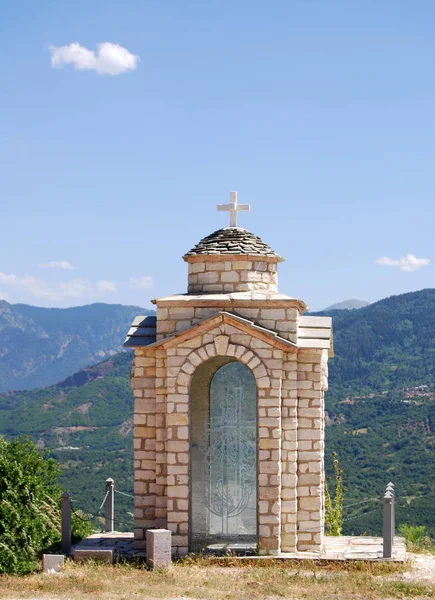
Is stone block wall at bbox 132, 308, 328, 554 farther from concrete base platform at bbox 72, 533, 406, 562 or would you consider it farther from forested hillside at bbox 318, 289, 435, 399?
forested hillside at bbox 318, 289, 435, 399

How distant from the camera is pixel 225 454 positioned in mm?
17000

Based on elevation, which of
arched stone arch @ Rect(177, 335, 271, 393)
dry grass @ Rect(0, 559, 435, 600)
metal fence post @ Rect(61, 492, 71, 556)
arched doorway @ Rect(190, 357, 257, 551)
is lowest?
dry grass @ Rect(0, 559, 435, 600)

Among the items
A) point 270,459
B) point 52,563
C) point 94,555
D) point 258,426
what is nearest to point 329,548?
point 270,459

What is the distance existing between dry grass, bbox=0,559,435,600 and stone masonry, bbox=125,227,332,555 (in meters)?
0.81

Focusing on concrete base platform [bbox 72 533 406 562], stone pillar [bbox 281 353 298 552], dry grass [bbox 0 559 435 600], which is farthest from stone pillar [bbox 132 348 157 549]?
stone pillar [bbox 281 353 298 552]

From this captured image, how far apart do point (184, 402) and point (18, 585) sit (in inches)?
155

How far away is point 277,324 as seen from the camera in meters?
16.4

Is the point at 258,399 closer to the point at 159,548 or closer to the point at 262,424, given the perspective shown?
the point at 262,424

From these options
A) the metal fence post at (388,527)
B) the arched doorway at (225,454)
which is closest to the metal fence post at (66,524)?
the arched doorway at (225,454)

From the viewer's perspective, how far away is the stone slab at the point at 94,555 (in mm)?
15773

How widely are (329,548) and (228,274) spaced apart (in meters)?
5.08

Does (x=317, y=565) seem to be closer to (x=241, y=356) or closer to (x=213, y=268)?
(x=241, y=356)

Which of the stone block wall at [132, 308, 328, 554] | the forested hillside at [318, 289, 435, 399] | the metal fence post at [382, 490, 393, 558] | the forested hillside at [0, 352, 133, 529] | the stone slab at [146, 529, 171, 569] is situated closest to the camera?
the stone slab at [146, 529, 171, 569]

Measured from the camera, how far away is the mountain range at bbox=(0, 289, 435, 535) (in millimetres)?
43125
